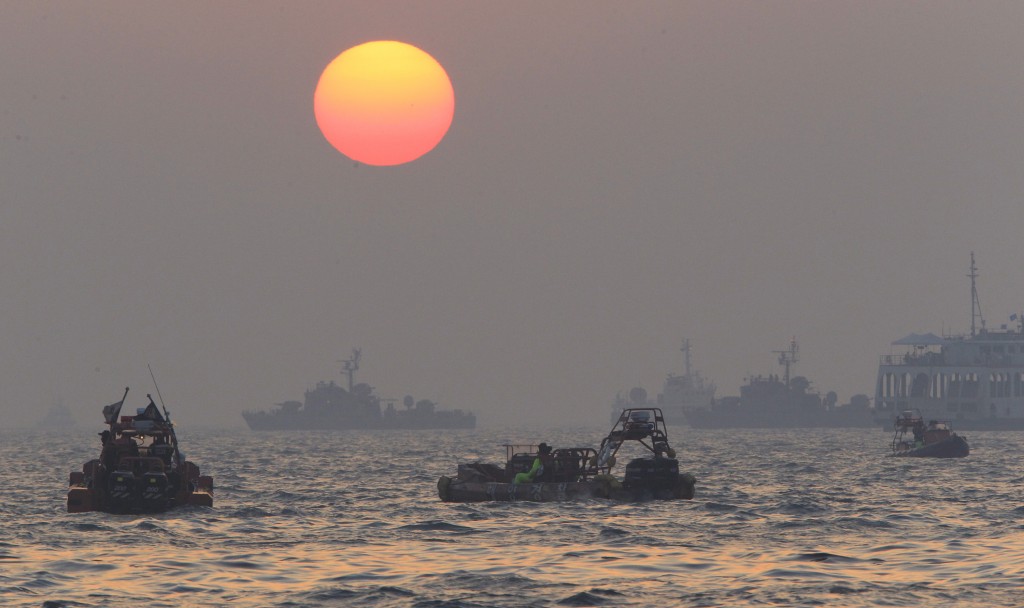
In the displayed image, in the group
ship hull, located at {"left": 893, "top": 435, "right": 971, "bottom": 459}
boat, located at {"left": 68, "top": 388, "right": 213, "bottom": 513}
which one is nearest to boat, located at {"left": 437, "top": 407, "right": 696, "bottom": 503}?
boat, located at {"left": 68, "top": 388, "right": 213, "bottom": 513}

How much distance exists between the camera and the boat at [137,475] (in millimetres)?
49062

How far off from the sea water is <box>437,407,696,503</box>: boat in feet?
4.43

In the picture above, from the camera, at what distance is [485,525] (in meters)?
47.2

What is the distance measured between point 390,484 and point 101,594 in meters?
44.3

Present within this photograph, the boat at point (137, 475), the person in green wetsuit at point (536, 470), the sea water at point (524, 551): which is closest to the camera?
the sea water at point (524, 551)

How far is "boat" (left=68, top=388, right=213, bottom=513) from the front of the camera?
49.1m

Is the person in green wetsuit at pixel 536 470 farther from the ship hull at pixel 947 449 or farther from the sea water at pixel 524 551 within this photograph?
the ship hull at pixel 947 449

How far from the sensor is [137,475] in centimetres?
4941

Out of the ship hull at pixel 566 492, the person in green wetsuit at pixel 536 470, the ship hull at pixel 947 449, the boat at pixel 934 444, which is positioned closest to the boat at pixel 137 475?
the ship hull at pixel 566 492

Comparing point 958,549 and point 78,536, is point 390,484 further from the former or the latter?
point 958,549

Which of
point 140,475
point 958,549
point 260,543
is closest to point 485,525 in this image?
point 260,543

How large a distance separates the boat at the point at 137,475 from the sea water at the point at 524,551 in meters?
0.64

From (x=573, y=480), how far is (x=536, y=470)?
5.24 ft

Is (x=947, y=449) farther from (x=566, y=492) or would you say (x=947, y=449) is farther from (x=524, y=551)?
(x=524, y=551)
